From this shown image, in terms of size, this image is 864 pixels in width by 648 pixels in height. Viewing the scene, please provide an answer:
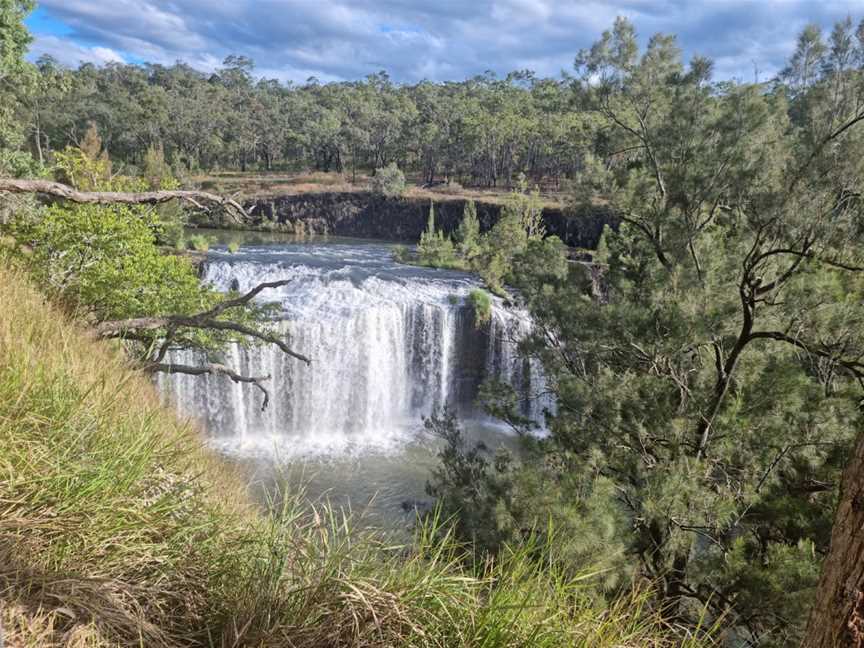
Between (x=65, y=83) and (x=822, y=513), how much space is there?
19.3m

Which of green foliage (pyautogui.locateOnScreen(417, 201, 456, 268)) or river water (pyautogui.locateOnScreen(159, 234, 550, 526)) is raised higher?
green foliage (pyautogui.locateOnScreen(417, 201, 456, 268))

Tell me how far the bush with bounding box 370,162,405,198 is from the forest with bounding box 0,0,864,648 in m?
34.3

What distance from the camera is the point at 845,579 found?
117 cm

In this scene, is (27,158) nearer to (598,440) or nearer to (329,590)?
(598,440)

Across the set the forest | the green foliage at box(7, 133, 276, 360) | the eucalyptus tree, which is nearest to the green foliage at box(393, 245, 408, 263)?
the forest

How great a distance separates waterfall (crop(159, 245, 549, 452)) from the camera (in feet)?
50.6

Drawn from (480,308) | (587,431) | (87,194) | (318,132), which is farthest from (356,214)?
(87,194)

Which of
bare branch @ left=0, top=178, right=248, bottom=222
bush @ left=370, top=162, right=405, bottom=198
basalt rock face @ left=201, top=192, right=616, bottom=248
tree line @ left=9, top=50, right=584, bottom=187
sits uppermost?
tree line @ left=9, top=50, right=584, bottom=187

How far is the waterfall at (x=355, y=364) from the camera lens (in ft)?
50.6

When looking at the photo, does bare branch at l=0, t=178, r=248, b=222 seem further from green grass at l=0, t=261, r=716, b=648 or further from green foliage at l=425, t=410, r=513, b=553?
green foliage at l=425, t=410, r=513, b=553

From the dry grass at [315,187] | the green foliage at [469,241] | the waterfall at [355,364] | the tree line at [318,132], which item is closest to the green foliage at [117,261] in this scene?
the waterfall at [355,364]

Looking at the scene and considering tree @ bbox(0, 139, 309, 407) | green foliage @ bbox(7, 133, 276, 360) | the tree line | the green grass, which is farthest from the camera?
the tree line

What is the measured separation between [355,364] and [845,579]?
1607 centimetres

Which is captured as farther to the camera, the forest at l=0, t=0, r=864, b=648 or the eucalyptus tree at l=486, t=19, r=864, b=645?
the eucalyptus tree at l=486, t=19, r=864, b=645
